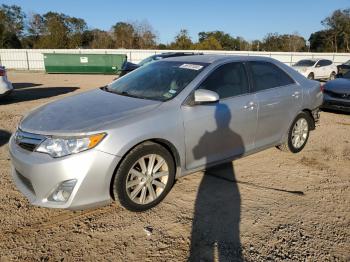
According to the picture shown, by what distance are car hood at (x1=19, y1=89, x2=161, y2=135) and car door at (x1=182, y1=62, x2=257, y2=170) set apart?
0.53 metres

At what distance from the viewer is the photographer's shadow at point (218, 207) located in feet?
9.49

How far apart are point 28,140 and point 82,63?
84.6 feet

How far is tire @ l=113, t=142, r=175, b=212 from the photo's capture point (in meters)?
3.23

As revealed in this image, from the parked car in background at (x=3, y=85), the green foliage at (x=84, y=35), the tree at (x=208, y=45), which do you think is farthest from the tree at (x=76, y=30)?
the parked car in background at (x=3, y=85)

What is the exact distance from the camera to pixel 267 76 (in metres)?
4.84

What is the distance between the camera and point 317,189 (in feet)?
13.8

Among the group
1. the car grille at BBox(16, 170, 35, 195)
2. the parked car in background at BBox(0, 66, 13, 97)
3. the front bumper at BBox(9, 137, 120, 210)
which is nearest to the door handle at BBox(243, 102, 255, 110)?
the front bumper at BBox(9, 137, 120, 210)

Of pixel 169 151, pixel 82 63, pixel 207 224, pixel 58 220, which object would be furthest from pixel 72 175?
pixel 82 63

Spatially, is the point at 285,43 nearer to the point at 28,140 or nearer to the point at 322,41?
the point at 322,41

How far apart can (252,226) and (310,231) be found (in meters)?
Answer: 0.56

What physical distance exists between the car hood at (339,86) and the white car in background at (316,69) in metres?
9.43

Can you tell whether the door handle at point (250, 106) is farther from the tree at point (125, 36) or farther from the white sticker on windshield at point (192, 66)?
the tree at point (125, 36)

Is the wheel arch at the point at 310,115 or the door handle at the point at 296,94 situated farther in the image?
the wheel arch at the point at 310,115

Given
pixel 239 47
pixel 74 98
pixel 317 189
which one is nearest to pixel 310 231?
pixel 317 189
